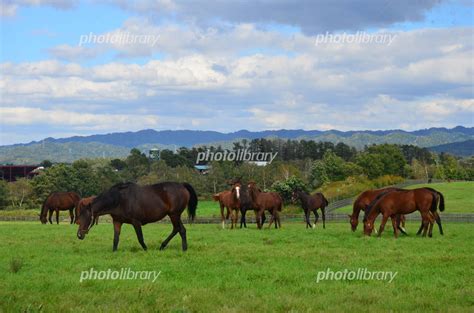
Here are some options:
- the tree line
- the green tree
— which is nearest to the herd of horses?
the tree line

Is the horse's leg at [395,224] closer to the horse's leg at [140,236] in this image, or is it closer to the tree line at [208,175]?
the horse's leg at [140,236]

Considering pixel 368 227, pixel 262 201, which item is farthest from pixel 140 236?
pixel 262 201

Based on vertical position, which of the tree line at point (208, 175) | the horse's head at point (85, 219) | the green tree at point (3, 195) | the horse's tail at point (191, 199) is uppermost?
the horse's tail at point (191, 199)

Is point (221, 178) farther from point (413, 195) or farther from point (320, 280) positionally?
point (320, 280)

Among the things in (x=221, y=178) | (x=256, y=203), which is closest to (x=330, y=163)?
(x=221, y=178)

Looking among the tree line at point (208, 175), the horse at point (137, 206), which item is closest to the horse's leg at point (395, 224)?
the horse at point (137, 206)

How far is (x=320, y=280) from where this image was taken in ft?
39.9

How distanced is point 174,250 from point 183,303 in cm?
722

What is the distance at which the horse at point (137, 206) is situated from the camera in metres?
17.4

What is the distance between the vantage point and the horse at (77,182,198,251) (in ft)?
57.2

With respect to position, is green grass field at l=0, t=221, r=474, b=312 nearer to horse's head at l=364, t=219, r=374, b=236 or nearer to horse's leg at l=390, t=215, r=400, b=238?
horse's leg at l=390, t=215, r=400, b=238

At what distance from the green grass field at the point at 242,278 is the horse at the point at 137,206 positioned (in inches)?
29.2

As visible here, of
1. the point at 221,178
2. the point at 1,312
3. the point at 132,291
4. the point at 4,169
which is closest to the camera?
the point at 1,312

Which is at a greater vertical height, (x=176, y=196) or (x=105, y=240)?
(x=176, y=196)
